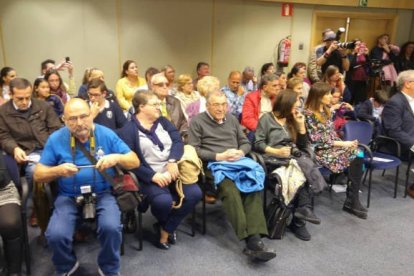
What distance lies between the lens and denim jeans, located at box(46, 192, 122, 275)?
2.04 metres

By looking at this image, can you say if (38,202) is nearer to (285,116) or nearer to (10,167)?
(10,167)

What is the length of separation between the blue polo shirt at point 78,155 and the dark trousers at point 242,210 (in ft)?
2.52

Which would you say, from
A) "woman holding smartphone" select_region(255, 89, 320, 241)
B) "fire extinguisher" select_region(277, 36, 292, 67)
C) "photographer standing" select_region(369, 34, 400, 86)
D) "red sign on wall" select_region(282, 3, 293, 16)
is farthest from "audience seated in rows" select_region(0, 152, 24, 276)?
"photographer standing" select_region(369, 34, 400, 86)

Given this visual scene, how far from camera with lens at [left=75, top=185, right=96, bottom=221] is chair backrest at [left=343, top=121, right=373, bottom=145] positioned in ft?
7.83

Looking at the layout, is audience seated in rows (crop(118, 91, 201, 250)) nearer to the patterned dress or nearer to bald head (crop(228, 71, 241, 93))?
the patterned dress

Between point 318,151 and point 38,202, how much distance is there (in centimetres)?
224

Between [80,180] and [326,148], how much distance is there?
2.05 m

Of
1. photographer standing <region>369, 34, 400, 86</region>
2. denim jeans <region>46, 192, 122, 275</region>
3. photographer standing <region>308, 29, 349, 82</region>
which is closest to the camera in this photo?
denim jeans <region>46, 192, 122, 275</region>

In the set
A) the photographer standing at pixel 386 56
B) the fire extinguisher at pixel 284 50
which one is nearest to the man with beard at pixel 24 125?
the fire extinguisher at pixel 284 50

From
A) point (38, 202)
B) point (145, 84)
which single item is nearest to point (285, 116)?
point (38, 202)

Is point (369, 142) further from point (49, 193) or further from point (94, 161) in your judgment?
point (49, 193)

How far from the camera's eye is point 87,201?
2.19m

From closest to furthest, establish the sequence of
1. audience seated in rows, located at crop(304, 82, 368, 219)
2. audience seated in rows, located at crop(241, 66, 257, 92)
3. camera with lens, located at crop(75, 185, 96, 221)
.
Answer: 1. camera with lens, located at crop(75, 185, 96, 221)
2. audience seated in rows, located at crop(304, 82, 368, 219)
3. audience seated in rows, located at crop(241, 66, 257, 92)

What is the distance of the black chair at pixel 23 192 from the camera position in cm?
220
